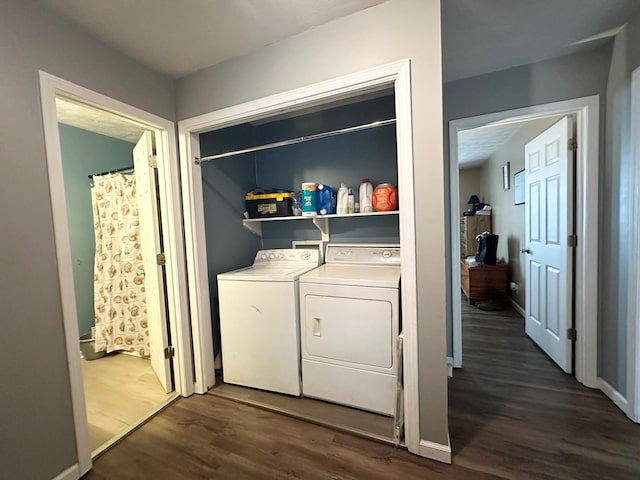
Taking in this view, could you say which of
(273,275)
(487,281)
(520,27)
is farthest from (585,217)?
(273,275)

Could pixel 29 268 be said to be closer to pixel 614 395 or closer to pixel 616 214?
pixel 616 214

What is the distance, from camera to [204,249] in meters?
2.08

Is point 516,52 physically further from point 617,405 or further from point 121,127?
point 121,127

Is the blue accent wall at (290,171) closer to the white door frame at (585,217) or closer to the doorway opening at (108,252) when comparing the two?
the doorway opening at (108,252)

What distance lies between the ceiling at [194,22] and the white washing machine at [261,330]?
1523 mm

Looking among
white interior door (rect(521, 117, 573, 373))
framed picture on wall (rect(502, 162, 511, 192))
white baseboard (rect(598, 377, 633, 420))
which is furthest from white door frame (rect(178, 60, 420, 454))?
framed picture on wall (rect(502, 162, 511, 192))

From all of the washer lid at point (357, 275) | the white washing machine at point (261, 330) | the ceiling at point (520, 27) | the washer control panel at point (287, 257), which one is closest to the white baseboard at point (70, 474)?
the white washing machine at point (261, 330)

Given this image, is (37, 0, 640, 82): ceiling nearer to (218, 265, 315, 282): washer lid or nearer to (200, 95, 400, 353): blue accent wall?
(200, 95, 400, 353): blue accent wall

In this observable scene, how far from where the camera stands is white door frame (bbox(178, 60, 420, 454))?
1.35m

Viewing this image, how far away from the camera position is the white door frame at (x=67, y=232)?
134 cm

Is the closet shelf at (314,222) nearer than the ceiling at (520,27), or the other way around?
the ceiling at (520,27)

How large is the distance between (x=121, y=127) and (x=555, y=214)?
13.0ft

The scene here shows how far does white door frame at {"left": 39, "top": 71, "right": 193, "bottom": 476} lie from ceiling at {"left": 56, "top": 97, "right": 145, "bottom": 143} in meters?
0.49

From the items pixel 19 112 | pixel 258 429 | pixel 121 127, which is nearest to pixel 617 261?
pixel 258 429
